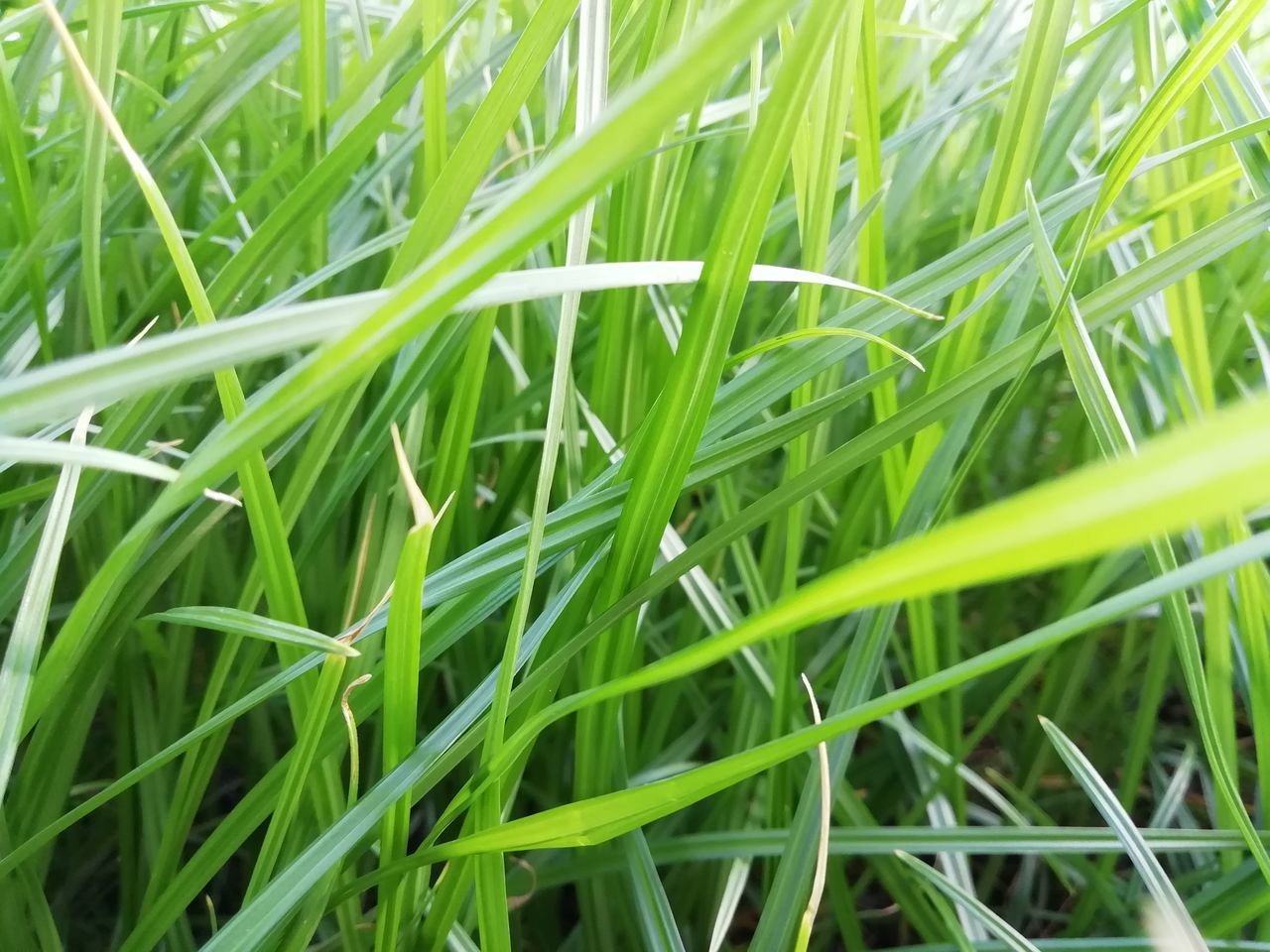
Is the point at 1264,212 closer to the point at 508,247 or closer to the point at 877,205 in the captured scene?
the point at 877,205

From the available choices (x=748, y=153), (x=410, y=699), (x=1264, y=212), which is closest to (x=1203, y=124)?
(x=1264, y=212)

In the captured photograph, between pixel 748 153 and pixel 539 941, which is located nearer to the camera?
pixel 748 153

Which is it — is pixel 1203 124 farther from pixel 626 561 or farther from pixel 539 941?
pixel 539 941

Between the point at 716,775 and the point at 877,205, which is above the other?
the point at 877,205

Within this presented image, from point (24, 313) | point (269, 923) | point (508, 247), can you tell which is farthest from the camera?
point (24, 313)

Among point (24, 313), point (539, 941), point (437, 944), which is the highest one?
point (24, 313)

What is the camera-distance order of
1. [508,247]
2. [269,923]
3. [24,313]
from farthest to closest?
1. [24,313]
2. [269,923]
3. [508,247]
